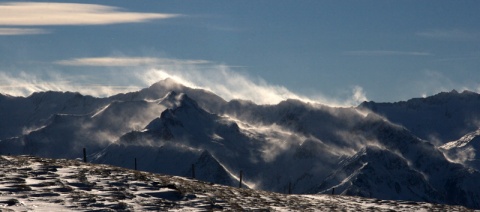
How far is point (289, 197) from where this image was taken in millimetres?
44938

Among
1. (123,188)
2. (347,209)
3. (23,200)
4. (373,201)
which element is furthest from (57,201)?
(373,201)

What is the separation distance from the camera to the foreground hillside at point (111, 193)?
107 feet

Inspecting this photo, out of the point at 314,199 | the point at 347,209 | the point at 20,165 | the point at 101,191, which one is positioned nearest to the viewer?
the point at 101,191

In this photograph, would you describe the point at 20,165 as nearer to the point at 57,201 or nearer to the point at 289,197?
the point at 57,201

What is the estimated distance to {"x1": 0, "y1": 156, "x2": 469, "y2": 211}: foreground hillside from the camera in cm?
3275

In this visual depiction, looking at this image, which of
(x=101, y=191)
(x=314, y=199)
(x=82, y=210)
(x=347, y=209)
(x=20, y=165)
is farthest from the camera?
(x=314, y=199)

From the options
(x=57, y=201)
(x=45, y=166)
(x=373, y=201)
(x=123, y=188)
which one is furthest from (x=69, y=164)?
(x=373, y=201)

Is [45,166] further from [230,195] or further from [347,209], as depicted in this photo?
[347,209]

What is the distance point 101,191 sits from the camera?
35500 millimetres

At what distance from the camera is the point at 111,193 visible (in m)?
35.3

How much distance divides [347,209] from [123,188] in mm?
10920

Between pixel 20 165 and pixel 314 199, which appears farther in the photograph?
pixel 314 199

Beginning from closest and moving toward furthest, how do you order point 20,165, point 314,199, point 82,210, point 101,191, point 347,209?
point 82,210 < point 101,191 < point 20,165 < point 347,209 < point 314,199

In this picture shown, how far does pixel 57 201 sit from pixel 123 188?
4476 mm
